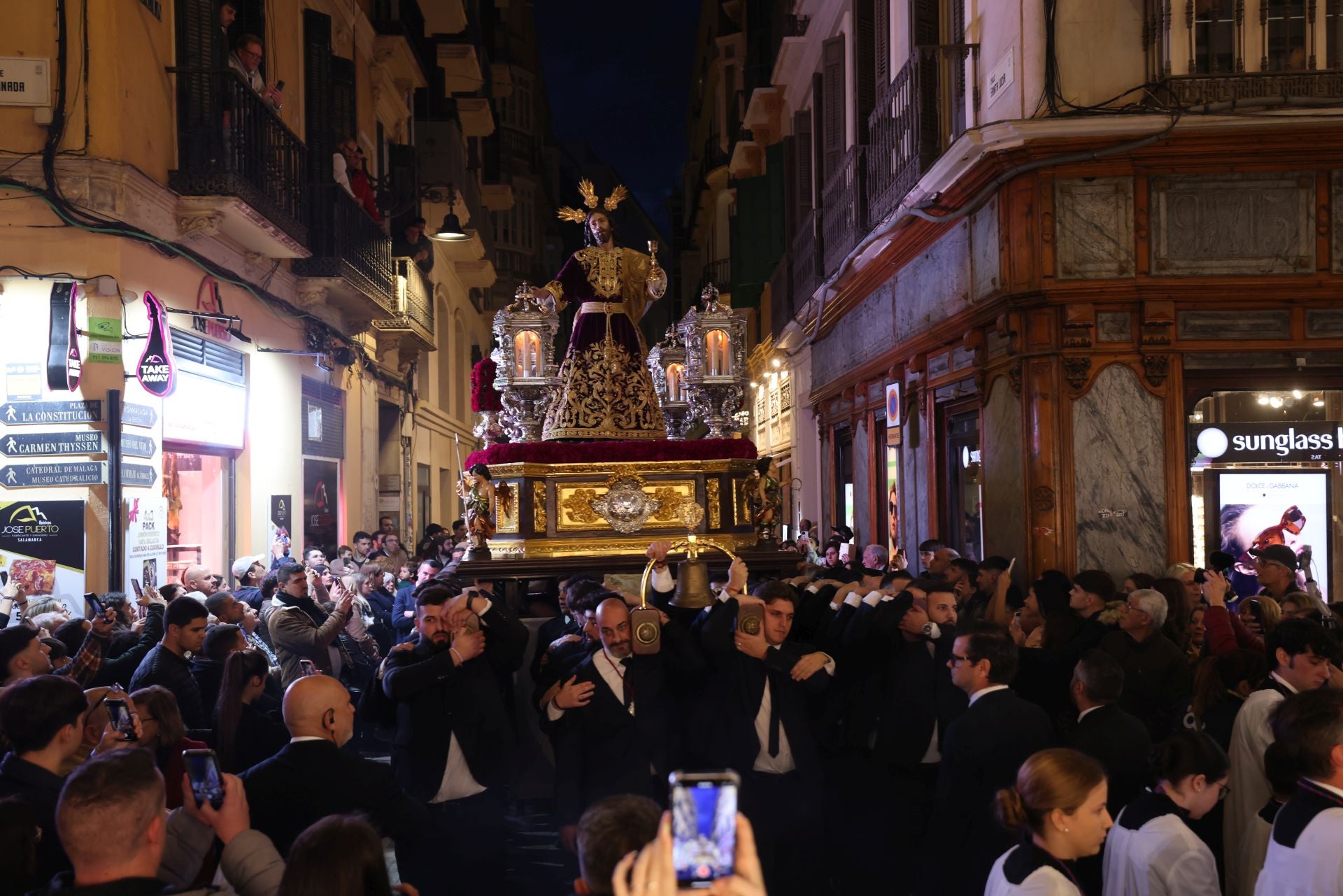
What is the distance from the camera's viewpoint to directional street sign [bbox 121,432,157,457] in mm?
9070

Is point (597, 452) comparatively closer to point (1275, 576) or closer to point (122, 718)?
point (1275, 576)

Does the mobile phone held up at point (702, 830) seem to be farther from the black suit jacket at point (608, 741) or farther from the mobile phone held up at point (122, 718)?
the black suit jacket at point (608, 741)

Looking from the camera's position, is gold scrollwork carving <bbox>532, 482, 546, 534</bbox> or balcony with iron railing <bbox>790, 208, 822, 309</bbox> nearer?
gold scrollwork carving <bbox>532, 482, 546, 534</bbox>

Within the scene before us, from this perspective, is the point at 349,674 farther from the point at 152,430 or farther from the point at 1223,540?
the point at 1223,540

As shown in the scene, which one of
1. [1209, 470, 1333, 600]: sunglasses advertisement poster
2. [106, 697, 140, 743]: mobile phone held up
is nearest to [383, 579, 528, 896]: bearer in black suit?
[106, 697, 140, 743]: mobile phone held up

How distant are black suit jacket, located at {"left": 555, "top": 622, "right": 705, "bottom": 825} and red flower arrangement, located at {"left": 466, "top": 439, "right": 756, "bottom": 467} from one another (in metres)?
2.74

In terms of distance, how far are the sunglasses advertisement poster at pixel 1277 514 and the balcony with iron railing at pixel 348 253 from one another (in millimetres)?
9505

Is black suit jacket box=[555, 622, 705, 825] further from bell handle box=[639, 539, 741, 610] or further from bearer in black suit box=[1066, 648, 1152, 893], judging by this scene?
bearer in black suit box=[1066, 648, 1152, 893]

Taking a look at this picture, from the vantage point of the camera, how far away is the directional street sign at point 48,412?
8.66m

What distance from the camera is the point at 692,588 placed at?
536 centimetres

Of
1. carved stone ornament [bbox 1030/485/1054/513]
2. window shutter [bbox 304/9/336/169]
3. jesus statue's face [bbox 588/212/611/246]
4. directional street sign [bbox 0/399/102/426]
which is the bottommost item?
carved stone ornament [bbox 1030/485/1054/513]

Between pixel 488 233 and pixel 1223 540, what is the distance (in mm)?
24891

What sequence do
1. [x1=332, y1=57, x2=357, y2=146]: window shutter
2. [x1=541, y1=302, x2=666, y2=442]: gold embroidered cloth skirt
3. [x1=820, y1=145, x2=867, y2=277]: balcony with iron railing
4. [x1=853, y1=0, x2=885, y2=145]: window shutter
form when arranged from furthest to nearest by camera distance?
[x1=332, y1=57, x2=357, y2=146]: window shutter
[x1=853, y1=0, x2=885, y2=145]: window shutter
[x1=820, y1=145, x2=867, y2=277]: balcony with iron railing
[x1=541, y1=302, x2=666, y2=442]: gold embroidered cloth skirt

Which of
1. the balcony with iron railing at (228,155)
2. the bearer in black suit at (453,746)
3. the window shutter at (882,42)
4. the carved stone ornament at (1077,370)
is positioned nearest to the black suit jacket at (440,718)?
the bearer in black suit at (453,746)
